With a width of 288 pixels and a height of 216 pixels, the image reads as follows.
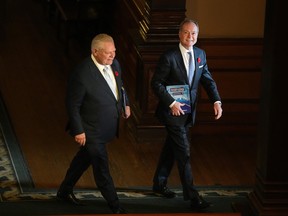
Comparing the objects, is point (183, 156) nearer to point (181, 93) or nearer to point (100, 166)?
point (181, 93)

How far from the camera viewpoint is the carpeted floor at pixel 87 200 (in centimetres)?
690

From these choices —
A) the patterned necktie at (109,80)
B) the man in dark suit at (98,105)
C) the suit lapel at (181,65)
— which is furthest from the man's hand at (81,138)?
the suit lapel at (181,65)

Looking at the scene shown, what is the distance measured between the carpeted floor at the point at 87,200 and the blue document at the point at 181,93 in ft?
2.65

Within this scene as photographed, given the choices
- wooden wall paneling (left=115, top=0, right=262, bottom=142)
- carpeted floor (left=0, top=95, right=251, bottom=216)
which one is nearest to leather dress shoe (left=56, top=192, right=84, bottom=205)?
carpeted floor (left=0, top=95, right=251, bottom=216)

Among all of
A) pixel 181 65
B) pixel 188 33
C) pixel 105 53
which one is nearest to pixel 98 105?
pixel 105 53

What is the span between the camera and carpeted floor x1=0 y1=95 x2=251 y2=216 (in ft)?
22.6

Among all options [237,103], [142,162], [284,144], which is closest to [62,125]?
[142,162]

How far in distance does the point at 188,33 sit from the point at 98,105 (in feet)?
2.78

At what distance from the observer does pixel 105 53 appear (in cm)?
638

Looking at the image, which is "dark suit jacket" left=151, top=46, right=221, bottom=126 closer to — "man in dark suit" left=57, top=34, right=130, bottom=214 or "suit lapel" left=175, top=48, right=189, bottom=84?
"suit lapel" left=175, top=48, right=189, bottom=84

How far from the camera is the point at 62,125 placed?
8.86m

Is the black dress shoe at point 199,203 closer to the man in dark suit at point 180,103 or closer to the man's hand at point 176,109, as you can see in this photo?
the man in dark suit at point 180,103

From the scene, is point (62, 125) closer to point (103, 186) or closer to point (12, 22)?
point (103, 186)

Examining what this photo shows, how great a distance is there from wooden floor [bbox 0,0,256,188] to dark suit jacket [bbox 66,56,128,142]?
3.40ft
